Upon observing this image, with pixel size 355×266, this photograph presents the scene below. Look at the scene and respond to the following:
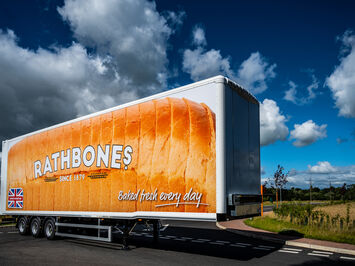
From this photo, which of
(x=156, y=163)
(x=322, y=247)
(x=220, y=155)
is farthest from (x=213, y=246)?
(x=220, y=155)

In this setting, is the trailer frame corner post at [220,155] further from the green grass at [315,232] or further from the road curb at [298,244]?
the green grass at [315,232]

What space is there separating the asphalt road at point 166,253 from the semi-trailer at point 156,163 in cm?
69

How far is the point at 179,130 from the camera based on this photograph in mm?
8211

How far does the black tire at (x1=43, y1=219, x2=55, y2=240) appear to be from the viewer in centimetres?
1236

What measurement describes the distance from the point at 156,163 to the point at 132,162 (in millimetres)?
1057

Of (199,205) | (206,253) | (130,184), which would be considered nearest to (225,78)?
(199,205)

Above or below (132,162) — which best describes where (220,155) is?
above

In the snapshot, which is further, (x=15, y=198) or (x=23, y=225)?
(x=15, y=198)

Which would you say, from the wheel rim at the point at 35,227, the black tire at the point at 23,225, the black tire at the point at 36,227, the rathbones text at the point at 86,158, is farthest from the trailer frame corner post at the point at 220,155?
the black tire at the point at 23,225

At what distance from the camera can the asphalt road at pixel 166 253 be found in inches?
328

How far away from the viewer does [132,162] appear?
9.38 m

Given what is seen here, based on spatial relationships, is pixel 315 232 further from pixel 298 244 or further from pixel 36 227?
pixel 36 227

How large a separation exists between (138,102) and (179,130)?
212cm

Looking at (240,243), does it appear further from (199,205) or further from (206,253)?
(199,205)
